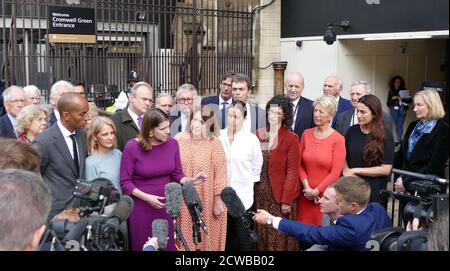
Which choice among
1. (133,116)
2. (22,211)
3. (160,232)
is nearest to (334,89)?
(133,116)

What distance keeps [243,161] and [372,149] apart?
1.14 meters

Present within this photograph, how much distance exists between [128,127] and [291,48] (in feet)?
27.0

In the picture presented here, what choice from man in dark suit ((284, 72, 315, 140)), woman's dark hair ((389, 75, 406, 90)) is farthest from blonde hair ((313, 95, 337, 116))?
woman's dark hair ((389, 75, 406, 90))

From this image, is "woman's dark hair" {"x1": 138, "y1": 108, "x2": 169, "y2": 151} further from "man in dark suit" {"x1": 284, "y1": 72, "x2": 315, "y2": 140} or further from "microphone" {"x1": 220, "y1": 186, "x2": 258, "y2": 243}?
"man in dark suit" {"x1": 284, "y1": 72, "x2": 315, "y2": 140}

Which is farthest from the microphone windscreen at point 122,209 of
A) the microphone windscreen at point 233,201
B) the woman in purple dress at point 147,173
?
the woman in purple dress at point 147,173

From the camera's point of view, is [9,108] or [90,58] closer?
[9,108]

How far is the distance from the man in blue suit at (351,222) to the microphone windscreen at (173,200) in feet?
2.69

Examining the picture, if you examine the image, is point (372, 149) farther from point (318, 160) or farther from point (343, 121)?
point (343, 121)

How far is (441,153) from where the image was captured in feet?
15.4

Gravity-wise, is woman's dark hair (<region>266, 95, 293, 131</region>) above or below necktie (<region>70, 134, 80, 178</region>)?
above

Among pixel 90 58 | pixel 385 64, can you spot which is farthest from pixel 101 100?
pixel 385 64

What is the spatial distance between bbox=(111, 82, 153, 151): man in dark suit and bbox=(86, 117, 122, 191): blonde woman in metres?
0.56

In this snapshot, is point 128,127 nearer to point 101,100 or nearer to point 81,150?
point 81,150

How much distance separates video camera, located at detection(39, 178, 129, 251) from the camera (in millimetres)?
2393
